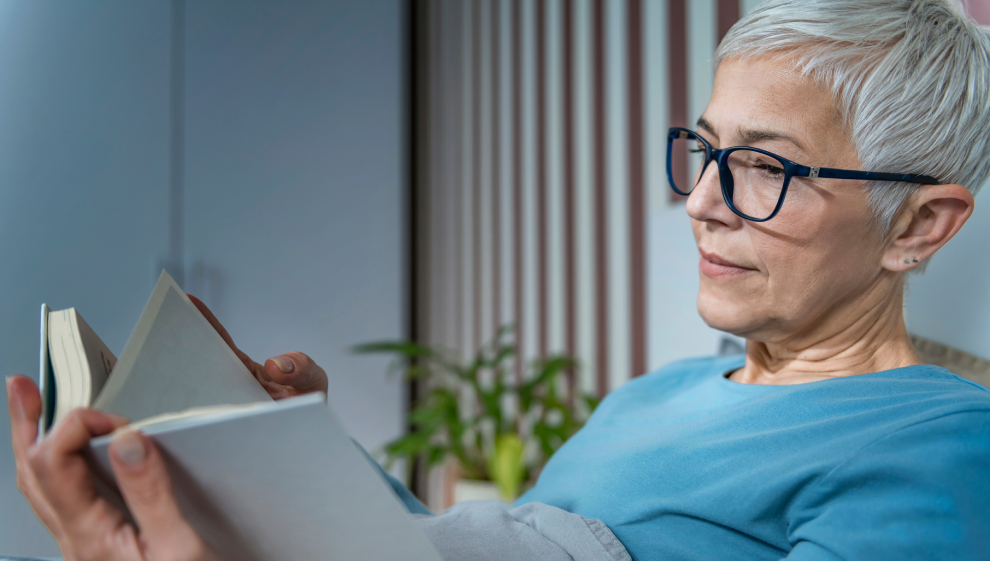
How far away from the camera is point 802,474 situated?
0.52 meters

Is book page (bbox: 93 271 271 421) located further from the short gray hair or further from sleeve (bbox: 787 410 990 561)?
the short gray hair

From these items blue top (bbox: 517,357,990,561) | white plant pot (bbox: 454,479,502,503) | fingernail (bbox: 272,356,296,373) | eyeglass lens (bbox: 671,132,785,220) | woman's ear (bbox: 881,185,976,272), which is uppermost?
eyeglass lens (bbox: 671,132,785,220)

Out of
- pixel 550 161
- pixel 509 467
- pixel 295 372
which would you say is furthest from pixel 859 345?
pixel 550 161

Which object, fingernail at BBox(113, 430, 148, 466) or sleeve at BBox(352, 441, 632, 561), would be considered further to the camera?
sleeve at BBox(352, 441, 632, 561)

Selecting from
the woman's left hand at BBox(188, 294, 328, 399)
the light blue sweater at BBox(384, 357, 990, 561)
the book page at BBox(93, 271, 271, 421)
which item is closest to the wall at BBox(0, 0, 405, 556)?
the woman's left hand at BBox(188, 294, 328, 399)

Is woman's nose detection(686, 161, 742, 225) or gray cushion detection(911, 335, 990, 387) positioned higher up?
woman's nose detection(686, 161, 742, 225)

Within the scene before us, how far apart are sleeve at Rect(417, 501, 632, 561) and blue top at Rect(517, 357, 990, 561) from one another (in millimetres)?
45

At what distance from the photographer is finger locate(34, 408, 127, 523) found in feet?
1.14

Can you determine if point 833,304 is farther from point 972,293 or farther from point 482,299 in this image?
point 482,299

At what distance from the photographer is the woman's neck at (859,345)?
71 centimetres

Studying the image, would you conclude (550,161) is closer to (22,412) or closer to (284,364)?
(284,364)

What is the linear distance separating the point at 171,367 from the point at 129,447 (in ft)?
0.42

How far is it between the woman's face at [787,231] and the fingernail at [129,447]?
612 millimetres

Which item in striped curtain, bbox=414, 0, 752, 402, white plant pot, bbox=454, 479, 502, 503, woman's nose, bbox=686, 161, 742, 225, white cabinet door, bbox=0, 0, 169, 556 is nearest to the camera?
woman's nose, bbox=686, 161, 742, 225
